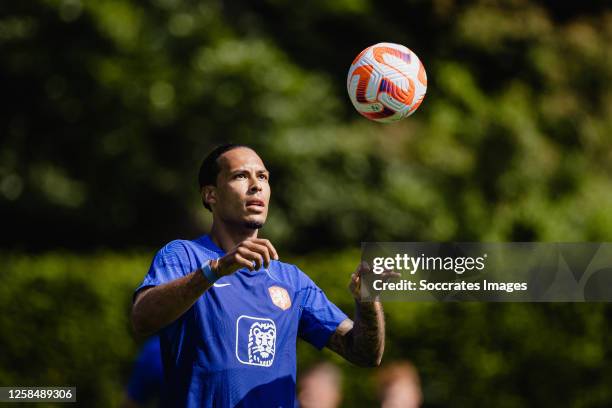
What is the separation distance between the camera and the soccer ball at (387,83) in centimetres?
644

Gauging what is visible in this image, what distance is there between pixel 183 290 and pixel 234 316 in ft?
1.80

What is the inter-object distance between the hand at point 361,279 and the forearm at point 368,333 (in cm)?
7

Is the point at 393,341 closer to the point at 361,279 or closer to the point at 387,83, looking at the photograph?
the point at 387,83

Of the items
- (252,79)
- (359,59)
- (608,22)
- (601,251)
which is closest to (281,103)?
(252,79)

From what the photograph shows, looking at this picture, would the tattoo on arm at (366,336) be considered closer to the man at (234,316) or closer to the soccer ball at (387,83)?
the man at (234,316)

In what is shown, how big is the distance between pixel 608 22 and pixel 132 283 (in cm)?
994

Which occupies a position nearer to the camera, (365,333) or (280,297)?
(365,333)

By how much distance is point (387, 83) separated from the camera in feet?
21.0

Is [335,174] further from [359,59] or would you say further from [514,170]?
[359,59]

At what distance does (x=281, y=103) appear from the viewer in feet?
58.8

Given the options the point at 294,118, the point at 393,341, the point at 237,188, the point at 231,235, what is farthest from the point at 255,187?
the point at 294,118

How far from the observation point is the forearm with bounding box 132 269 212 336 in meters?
4.54

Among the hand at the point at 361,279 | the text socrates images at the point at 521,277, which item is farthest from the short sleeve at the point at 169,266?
the text socrates images at the point at 521,277

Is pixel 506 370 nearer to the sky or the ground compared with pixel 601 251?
nearer to the ground
